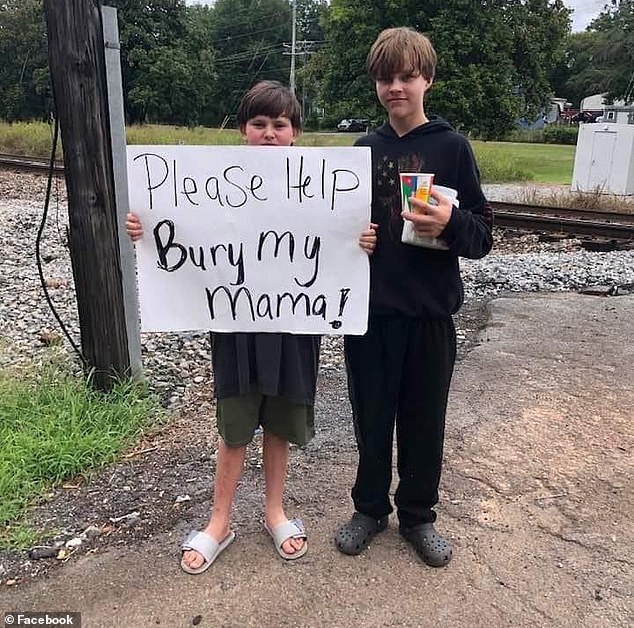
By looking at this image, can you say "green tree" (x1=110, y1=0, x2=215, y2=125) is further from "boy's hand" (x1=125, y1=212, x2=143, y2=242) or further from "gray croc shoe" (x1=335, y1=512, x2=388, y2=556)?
"gray croc shoe" (x1=335, y1=512, x2=388, y2=556)

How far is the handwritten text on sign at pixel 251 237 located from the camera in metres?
2.46

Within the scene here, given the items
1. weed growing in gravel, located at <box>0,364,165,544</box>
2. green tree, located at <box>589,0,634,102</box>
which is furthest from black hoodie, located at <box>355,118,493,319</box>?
green tree, located at <box>589,0,634,102</box>

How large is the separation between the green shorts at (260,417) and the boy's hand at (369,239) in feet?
2.14

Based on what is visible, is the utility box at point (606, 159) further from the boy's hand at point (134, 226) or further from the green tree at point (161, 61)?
the green tree at point (161, 61)

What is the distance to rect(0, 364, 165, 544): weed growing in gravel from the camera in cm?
318

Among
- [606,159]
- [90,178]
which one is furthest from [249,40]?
[90,178]

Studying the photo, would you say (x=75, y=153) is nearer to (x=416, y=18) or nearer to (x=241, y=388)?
(x=241, y=388)

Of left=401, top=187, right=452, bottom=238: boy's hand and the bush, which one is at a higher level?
left=401, top=187, right=452, bottom=238: boy's hand

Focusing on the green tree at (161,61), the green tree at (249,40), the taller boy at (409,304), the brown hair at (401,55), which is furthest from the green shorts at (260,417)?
the green tree at (249,40)

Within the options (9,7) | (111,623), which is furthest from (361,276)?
(9,7)

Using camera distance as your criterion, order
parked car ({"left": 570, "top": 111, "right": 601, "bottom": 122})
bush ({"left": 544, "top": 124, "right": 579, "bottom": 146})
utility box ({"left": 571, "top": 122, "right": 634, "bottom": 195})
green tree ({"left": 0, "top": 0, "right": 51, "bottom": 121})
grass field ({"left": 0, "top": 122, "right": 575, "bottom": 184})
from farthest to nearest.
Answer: parked car ({"left": 570, "top": 111, "right": 601, "bottom": 122})
bush ({"left": 544, "top": 124, "right": 579, "bottom": 146})
green tree ({"left": 0, "top": 0, "right": 51, "bottom": 121})
grass field ({"left": 0, "top": 122, "right": 575, "bottom": 184})
utility box ({"left": 571, "top": 122, "right": 634, "bottom": 195})

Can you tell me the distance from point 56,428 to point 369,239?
2088mm

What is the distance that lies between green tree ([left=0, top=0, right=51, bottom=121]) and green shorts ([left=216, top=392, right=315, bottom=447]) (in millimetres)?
49262

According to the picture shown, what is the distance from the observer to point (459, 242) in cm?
228
